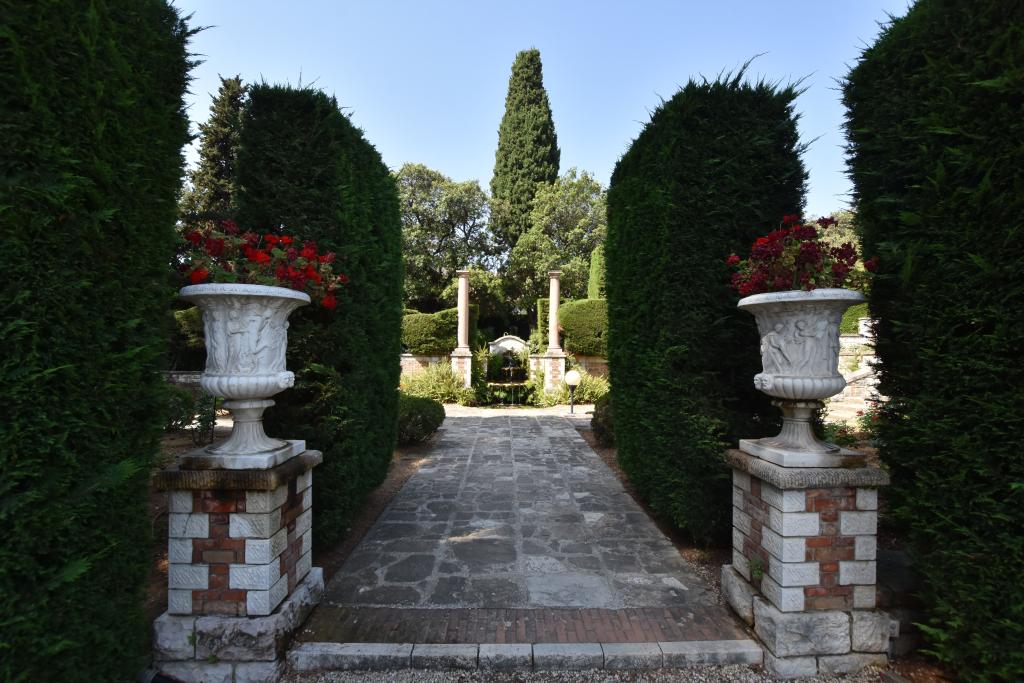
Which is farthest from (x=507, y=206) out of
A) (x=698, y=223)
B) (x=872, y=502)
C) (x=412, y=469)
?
(x=872, y=502)

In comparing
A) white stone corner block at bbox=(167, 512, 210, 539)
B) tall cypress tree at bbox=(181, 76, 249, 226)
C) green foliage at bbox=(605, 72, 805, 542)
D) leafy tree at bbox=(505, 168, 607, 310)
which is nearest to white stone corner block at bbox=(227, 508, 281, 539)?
white stone corner block at bbox=(167, 512, 210, 539)

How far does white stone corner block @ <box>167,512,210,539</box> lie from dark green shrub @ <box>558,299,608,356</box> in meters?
12.6

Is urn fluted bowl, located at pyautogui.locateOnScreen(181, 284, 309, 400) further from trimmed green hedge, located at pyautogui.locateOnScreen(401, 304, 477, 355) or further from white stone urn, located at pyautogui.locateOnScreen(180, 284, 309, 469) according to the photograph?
trimmed green hedge, located at pyautogui.locateOnScreen(401, 304, 477, 355)

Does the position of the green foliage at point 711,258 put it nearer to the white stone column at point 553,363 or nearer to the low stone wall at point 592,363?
the white stone column at point 553,363

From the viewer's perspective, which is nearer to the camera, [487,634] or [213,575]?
[213,575]

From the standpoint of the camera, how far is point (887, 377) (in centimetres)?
257

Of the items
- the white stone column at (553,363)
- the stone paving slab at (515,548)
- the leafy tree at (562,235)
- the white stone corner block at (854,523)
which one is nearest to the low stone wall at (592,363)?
the white stone column at (553,363)

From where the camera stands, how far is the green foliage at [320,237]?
3.09 m

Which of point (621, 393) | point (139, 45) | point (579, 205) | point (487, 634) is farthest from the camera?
point (579, 205)

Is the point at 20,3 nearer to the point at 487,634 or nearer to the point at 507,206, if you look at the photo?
the point at 487,634

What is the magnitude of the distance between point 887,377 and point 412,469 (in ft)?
17.1

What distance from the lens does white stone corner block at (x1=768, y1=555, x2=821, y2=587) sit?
7.54 ft

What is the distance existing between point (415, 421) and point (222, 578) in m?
4.91

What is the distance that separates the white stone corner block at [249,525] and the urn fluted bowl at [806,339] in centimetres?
284
